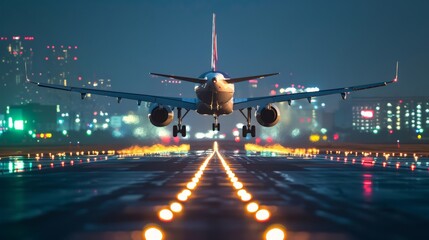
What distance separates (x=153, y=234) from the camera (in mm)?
18125

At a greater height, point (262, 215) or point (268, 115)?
point (268, 115)

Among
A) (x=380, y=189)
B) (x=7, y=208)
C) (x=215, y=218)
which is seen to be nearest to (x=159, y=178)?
(x=380, y=189)

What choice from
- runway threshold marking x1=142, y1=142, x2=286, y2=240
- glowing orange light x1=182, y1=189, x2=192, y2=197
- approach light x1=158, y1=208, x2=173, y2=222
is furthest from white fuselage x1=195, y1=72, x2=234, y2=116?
approach light x1=158, y1=208, x2=173, y2=222

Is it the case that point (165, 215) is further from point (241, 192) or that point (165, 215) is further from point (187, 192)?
point (241, 192)

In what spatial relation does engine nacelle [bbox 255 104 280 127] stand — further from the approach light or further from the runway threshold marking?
the approach light

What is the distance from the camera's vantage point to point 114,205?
82.3 feet

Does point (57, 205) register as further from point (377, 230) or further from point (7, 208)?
point (377, 230)

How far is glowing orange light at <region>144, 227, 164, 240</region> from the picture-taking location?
1747 cm

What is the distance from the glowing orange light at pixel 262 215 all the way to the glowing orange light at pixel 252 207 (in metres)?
0.30

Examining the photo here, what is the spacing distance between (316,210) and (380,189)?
31.8 ft

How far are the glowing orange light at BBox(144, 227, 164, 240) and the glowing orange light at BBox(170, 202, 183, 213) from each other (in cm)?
441

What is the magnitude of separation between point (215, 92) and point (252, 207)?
30.8 metres

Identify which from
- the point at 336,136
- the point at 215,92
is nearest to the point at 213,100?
the point at 215,92

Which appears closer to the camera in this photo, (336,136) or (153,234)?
(153,234)
